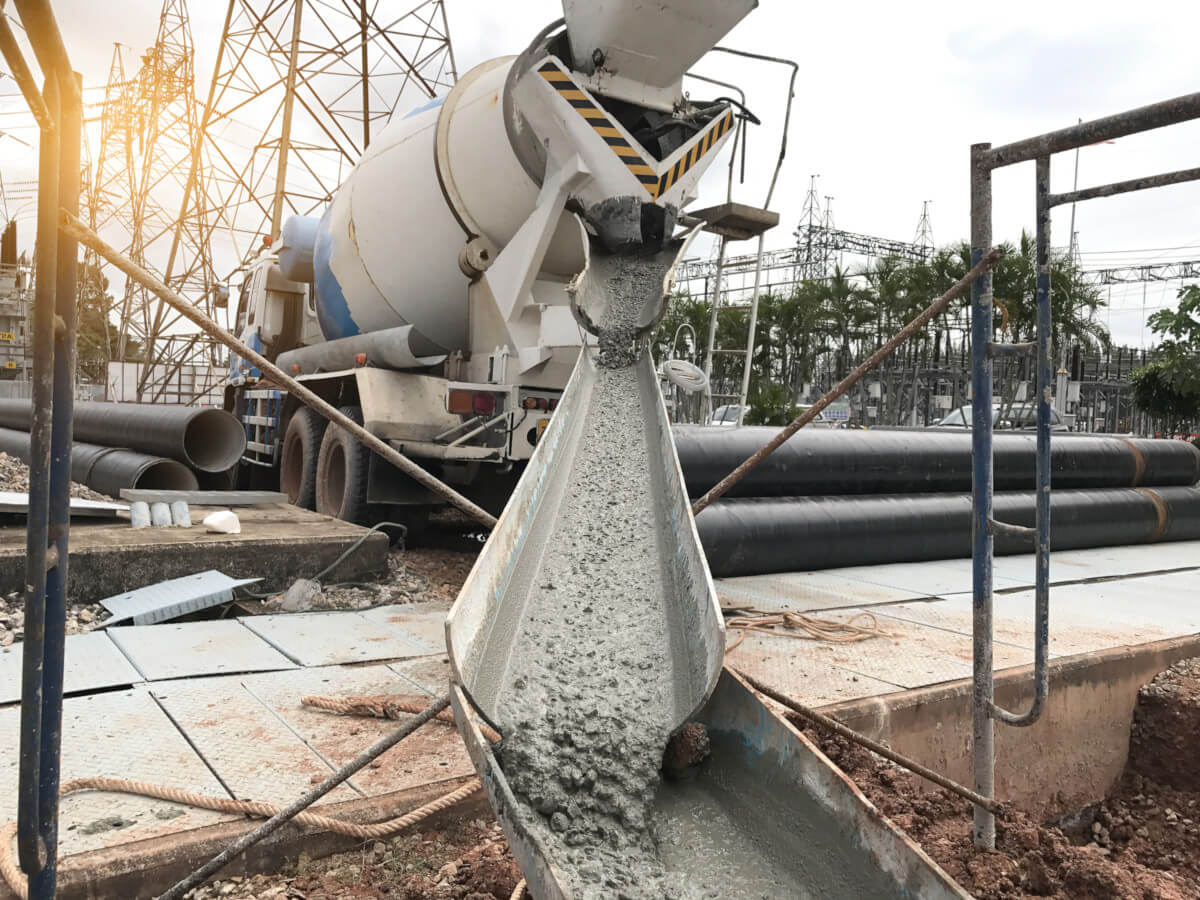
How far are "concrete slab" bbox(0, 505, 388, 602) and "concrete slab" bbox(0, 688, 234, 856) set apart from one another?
4.59 ft

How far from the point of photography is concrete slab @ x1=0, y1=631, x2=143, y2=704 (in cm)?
286

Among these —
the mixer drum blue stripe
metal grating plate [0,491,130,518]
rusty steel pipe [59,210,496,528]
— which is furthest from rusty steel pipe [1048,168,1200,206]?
the mixer drum blue stripe

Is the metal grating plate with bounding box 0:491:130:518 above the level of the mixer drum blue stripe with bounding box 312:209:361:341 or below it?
→ below

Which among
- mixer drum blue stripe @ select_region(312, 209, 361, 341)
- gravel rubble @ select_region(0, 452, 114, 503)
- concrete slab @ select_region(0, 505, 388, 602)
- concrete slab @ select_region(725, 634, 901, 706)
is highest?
mixer drum blue stripe @ select_region(312, 209, 361, 341)

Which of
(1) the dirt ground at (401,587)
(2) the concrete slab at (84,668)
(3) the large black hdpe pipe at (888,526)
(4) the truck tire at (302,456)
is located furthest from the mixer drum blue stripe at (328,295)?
(2) the concrete slab at (84,668)

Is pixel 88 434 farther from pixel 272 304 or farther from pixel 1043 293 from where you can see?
pixel 1043 293

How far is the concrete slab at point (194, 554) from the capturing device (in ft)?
13.1

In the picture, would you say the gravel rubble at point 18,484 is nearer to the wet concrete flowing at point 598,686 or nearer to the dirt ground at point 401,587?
the dirt ground at point 401,587

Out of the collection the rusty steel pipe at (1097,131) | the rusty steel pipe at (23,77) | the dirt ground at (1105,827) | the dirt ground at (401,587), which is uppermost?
the rusty steel pipe at (1097,131)

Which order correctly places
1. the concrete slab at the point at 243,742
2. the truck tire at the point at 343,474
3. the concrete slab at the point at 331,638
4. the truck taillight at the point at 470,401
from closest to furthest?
Result: the concrete slab at the point at 243,742, the concrete slab at the point at 331,638, the truck taillight at the point at 470,401, the truck tire at the point at 343,474

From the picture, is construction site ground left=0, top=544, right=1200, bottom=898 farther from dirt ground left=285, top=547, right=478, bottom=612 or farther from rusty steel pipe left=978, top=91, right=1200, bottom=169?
rusty steel pipe left=978, top=91, right=1200, bottom=169

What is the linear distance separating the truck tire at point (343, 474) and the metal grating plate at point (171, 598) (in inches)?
62.8

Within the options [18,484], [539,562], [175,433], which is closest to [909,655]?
[539,562]

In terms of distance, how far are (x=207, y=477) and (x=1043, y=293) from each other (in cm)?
685
